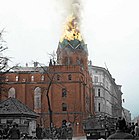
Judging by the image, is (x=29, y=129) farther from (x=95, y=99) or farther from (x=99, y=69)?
(x=99, y=69)

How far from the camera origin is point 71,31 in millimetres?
99562

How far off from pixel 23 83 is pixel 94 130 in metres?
63.5

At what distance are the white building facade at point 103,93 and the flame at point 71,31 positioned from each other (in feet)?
82.3

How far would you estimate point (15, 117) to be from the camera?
1644 inches

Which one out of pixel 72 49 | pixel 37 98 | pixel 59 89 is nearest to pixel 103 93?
pixel 72 49

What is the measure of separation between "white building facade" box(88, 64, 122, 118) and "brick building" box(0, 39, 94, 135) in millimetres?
24019

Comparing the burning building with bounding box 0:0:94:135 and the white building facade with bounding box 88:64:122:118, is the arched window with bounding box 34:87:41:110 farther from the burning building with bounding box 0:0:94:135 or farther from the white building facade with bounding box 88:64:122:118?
the white building facade with bounding box 88:64:122:118

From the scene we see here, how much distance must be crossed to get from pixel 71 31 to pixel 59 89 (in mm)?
15100

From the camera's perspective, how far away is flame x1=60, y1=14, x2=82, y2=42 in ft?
315

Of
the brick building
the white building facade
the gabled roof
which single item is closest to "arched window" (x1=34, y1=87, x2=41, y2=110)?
the brick building

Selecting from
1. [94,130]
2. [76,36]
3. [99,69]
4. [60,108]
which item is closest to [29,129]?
[94,130]

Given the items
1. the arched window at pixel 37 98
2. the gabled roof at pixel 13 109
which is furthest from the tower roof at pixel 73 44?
the gabled roof at pixel 13 109

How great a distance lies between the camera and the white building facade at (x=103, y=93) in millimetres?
128000

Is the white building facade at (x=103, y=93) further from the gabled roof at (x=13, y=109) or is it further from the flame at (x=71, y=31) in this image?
the gabled roof at (x=13, y=109)
